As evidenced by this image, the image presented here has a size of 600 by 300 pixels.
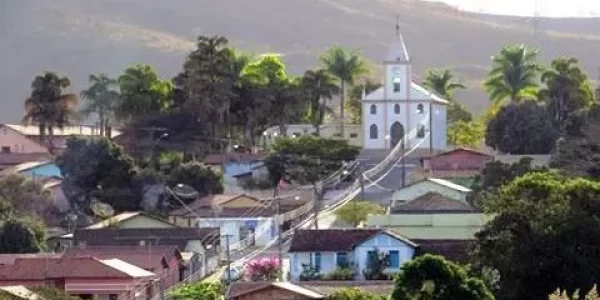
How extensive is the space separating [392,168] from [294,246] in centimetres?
1730

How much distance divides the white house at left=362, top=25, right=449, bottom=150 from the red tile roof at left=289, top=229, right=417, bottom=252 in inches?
876

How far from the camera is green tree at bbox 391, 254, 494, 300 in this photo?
125 ft

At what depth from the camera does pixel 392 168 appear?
218ft

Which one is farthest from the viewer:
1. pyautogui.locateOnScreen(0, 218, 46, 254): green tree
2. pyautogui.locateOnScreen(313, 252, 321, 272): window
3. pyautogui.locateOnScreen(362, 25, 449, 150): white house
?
pyautogui.locateOnScreen(362, 25, 449, 150): white house

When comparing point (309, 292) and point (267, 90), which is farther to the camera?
point (267, 90)

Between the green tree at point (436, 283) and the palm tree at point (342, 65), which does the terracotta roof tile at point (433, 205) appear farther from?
the palm tree at point (342, 65)

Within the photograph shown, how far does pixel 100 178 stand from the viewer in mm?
61188

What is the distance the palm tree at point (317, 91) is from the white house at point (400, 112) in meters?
1.47

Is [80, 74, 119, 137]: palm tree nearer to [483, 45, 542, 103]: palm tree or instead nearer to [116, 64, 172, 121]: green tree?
[116, 64, 172, 121]: green tree

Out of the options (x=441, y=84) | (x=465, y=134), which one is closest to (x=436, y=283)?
(x=465, y=134)

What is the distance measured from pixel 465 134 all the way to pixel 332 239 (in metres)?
26.6

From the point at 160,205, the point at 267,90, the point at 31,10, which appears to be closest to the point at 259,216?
the point at 160,205

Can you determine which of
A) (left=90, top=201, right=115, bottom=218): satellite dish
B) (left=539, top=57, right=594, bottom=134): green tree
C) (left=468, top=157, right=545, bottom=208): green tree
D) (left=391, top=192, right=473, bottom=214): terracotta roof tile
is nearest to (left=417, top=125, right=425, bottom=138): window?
(left=539, top=57, right=594, bottom=134): green tree

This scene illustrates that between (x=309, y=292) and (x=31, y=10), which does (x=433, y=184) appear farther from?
(x=31, y=10)
